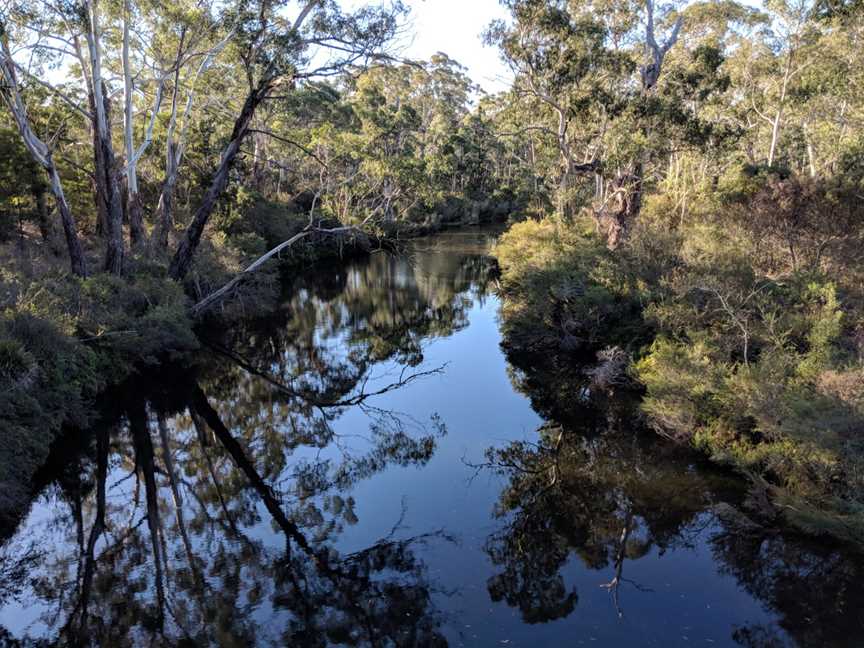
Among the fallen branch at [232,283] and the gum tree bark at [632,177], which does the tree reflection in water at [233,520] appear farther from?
the gum tree bark at [632,177]

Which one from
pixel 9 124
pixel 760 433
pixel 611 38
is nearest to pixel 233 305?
pixel 9 124

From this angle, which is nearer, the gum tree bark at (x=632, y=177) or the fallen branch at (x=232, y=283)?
the fallen branch at (x=232, y=283)

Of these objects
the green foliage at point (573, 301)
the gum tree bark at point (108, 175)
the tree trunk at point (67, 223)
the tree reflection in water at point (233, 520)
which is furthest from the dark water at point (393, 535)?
the gum tree bark at point (108, 175)

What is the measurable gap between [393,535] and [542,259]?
10.9 meters

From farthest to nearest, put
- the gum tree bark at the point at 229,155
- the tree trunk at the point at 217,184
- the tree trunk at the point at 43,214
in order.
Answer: the tree trunk at the point at 43,214 → the tree trunk at the point at 217,184 → the gum tree bark at the point at 229,155

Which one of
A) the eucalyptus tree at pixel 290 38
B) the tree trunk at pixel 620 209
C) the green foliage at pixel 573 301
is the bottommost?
the green foliage at pixel 573 301

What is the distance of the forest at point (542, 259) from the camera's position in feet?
29.5

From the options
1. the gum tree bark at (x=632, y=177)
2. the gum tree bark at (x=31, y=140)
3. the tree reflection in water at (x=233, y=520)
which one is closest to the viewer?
the tree reflection in water at (x=233, y=520)

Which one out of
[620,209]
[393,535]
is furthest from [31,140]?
[620,209]

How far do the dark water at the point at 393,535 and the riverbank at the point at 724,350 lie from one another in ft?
2.20

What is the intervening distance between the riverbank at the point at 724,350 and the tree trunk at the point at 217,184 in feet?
27.6

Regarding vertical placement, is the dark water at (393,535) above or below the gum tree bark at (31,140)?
below

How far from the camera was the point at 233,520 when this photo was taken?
8656mm

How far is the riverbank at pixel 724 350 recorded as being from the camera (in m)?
7.64
